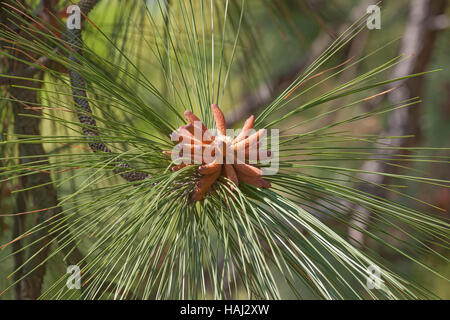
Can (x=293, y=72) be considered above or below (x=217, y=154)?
above

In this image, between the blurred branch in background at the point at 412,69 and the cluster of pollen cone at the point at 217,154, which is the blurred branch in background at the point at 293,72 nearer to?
the blurred branch in background at the point at 412,69

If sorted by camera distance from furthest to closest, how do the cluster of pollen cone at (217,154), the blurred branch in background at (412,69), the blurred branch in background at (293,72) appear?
the blurred branch in background at (293,72) < the blurred branch in background at (412,69) < the cluster of pollen cone at (217,154)

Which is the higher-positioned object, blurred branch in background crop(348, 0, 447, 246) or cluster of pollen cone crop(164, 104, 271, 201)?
blurred branch in background crop(348, 0, 447, 246)

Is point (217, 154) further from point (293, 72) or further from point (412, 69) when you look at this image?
point (293, 72)

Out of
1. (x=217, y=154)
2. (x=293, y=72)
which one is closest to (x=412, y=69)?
(x=293, y=72)

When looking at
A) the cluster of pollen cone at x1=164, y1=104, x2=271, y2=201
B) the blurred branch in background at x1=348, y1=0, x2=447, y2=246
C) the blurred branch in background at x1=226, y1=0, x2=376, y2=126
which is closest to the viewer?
the cluster of pollen cone at x1=164, y1=104, x2=271, y2=201

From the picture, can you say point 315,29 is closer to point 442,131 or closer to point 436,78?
point 436,78

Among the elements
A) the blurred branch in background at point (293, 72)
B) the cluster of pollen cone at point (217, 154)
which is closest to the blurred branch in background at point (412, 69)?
the blurred branch in background at point (293, 72)

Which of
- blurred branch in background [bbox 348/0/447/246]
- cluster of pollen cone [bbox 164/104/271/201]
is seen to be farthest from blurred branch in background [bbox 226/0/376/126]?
cluster of pollen cone [bbox 164/104/271/201]

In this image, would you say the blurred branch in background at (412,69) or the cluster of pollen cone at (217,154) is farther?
the blurred branch in background at (412,69)

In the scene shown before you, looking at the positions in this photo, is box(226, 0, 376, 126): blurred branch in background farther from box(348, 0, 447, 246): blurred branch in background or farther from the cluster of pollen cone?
the cluster of pollen cone
